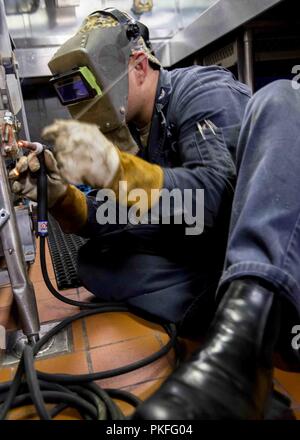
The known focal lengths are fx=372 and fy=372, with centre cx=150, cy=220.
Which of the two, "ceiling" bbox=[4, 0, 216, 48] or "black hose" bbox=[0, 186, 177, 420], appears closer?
"black hose" bbox=[0, 186, 177, 420]

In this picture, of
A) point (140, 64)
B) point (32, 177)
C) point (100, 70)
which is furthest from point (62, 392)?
point (140, 64)

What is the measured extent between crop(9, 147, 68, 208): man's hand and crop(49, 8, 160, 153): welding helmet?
167mm

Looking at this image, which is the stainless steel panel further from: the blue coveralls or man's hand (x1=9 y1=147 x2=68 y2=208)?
the blue coveralls

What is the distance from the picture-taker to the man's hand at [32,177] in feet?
2.47

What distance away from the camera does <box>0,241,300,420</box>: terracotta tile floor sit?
2.09 feet

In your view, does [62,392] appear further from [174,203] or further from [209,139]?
[209,139]

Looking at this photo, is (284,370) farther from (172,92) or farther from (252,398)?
(172,92)

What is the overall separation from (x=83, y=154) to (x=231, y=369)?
39 cm

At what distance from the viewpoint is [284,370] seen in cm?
67

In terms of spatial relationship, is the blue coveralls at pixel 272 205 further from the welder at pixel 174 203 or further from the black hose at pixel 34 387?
the black hose at pixel 34 387

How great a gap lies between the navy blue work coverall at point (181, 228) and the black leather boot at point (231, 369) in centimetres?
26

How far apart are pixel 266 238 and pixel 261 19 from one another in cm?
139

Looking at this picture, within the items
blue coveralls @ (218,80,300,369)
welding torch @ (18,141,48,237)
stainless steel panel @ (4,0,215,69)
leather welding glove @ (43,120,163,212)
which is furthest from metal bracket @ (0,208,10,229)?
stainless steel panel @ (4,0,215,69)

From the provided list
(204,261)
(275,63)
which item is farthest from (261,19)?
(204,261)
